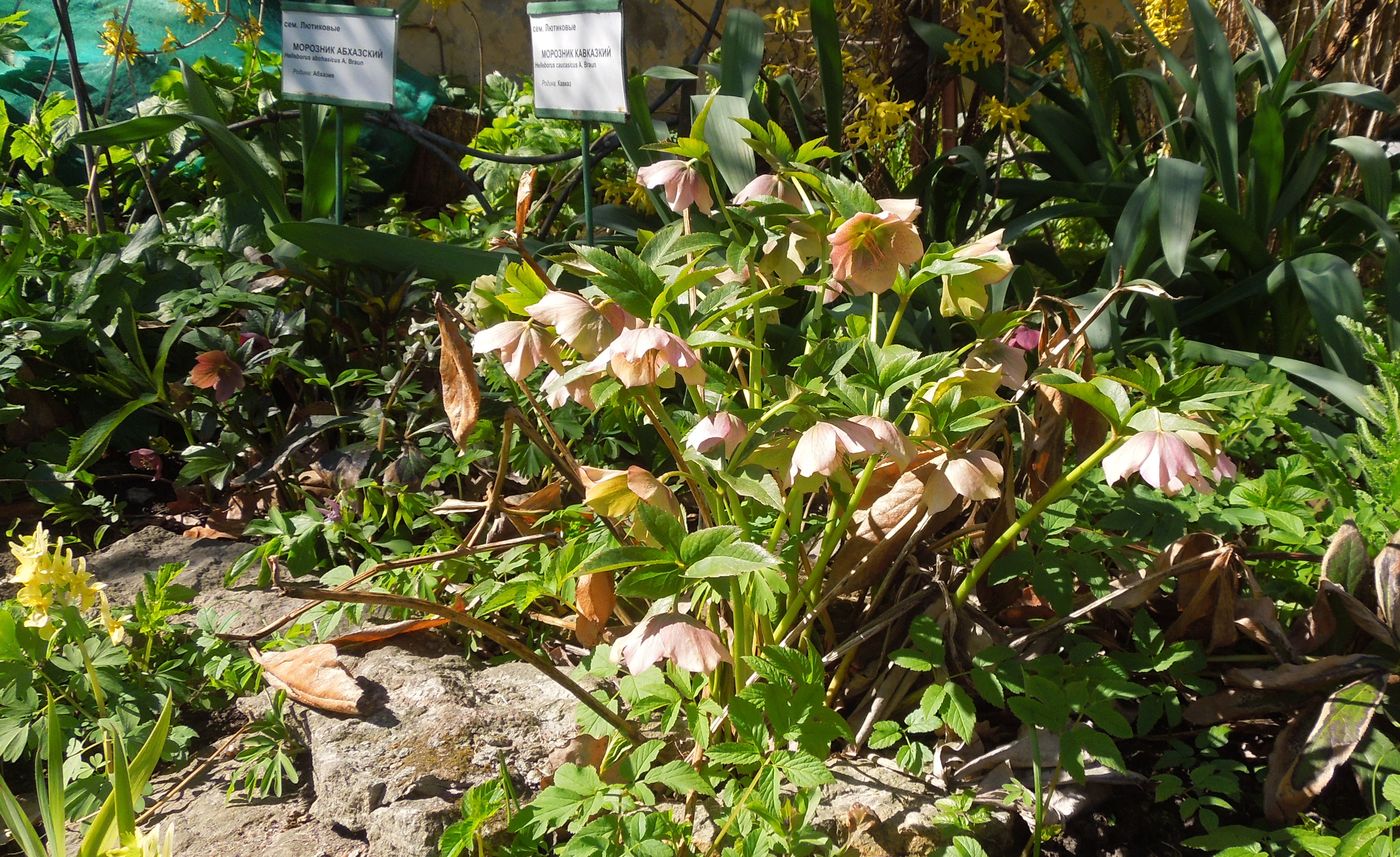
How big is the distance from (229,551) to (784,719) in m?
1.38

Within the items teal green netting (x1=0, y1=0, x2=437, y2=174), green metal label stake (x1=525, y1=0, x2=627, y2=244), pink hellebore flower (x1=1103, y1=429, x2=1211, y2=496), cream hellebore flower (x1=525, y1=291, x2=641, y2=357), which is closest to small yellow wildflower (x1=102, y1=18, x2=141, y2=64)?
teal green netting (x1=0, y1=0, x2=437, y2=174)

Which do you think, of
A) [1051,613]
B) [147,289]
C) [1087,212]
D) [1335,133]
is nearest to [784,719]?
[1051,613]

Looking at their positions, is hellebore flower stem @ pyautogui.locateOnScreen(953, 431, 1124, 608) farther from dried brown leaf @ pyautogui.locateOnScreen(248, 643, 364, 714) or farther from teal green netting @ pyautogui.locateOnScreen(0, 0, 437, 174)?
teal green netting @ pyautogui.locateOnScreen(0, 0, 437, 174)

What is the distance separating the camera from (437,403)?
2158mm

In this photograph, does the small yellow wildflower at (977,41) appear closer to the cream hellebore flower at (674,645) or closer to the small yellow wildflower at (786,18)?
the small yellow wildflower at (786,18)

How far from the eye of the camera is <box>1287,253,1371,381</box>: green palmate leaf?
2.19 meters

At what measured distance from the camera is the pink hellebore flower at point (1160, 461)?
1.00 meters

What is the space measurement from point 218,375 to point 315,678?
94cm

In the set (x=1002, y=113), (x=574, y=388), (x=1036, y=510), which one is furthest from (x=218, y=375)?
(x=1002, y=113)

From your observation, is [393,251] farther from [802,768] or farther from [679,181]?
[802,768]

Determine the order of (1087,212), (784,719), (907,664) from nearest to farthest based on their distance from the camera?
1. (784,719)
2. (907,664)
3. (1087,212)

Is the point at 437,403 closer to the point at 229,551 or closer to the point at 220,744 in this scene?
the point at 229,551

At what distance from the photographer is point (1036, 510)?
3.92ft

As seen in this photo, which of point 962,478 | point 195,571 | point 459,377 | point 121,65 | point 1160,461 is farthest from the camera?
point 121,65
